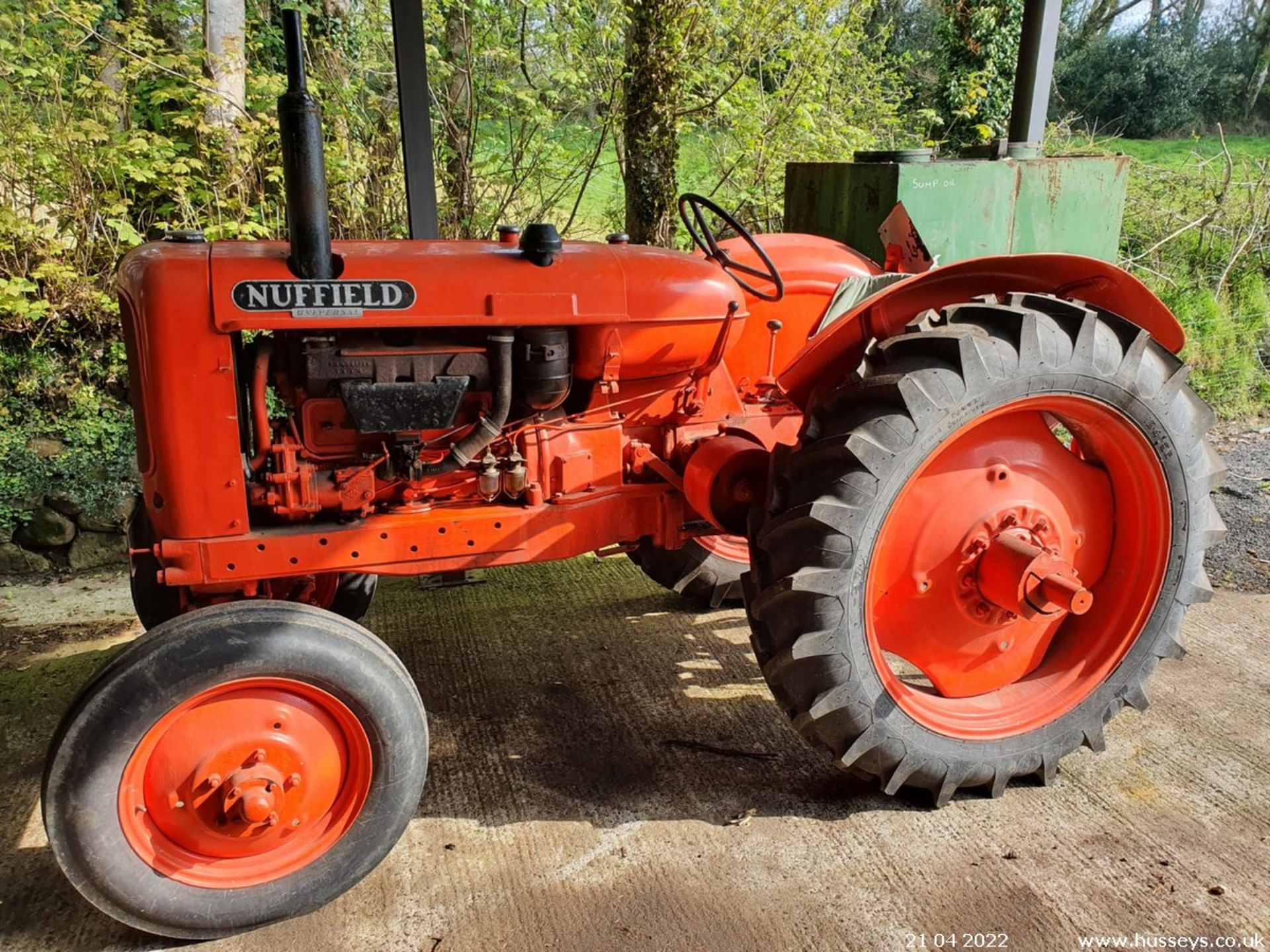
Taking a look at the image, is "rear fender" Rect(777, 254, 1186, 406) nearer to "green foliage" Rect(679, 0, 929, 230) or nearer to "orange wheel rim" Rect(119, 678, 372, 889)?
"orange wheel rim" Rect(119, 678, 372, 889)

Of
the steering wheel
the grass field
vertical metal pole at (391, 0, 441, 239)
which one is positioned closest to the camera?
the steering wheel

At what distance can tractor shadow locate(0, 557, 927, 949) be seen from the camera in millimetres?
2354

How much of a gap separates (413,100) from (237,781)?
6.13 ft

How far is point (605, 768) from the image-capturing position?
2.55 metres

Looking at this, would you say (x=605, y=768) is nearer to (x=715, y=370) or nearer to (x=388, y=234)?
(x=715, y=370)

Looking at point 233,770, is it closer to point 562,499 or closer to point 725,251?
point 562,499

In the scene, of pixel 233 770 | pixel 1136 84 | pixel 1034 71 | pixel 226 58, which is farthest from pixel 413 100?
pixel 1136 84

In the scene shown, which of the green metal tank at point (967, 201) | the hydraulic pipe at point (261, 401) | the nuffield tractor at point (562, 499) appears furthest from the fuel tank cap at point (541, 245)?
the green metal tank at point (967, 201)

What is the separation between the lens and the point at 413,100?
9.22 feet

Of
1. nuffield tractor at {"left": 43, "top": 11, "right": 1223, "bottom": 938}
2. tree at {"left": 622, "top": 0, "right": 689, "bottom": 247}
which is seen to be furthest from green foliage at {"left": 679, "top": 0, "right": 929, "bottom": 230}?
nuffield tractor at {"left": 43, "top": 11, "right": 1223, "bottom": 938}

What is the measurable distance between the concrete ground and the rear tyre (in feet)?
0.65

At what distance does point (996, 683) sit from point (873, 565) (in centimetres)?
64

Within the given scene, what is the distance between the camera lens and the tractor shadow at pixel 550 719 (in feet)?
7.72

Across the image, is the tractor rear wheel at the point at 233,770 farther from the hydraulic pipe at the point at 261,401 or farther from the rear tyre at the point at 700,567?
the rear tyre at the point at 700,567
